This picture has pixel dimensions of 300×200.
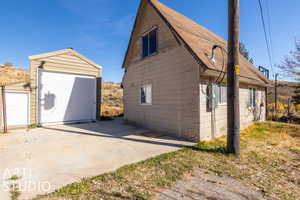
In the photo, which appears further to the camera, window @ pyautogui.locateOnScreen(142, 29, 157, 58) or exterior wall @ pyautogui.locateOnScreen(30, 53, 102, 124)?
exterior wall @ pyautogui.locateOnScreen(30, 53, 102, 124)

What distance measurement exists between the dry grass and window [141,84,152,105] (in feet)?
11.8

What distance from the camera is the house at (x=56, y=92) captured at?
721 cm

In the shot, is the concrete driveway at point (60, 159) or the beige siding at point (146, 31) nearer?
the concrete driveway at point (60, 159)

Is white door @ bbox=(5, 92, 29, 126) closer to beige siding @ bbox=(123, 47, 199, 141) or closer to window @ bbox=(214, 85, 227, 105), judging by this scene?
beige siding @ bbox=(123, 47, 199, 141)

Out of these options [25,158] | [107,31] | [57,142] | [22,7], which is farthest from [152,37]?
[22,7]

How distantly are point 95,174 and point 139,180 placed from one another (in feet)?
3.20

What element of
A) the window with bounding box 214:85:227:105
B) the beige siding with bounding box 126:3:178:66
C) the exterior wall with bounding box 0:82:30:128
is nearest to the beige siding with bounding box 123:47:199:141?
the beige siding with bounding box 126:3:178:66

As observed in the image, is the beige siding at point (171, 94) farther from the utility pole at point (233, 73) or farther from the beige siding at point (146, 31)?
the utility pole at point (233, 73)

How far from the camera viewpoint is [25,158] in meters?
3.59

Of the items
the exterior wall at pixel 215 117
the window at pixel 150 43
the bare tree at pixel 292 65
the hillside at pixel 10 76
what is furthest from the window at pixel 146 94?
the hillside at pixel 10 76

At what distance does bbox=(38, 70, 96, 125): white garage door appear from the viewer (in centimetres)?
801

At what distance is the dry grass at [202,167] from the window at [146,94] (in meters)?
3.60

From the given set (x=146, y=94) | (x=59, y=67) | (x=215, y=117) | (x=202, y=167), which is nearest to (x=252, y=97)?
(x=215, y=117)

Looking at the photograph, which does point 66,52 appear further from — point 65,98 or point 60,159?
point 60,159
